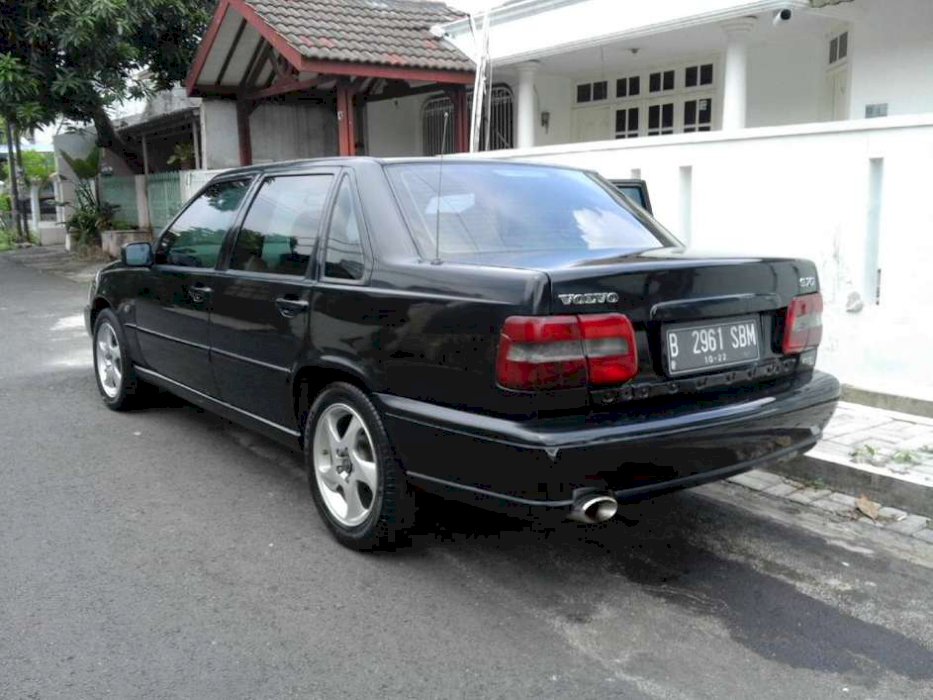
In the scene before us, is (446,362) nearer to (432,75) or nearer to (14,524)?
(14,524)

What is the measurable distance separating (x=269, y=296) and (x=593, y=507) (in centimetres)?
199

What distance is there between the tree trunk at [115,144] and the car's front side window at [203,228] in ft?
51.0

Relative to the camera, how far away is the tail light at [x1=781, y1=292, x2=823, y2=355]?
12.2 feet

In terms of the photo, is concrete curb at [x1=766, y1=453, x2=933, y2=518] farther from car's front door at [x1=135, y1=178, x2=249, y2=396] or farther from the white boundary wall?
car's front door at [x1=135, y1=178, x2=249, y2=396]

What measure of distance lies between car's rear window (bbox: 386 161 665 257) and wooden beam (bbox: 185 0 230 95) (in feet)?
36.9

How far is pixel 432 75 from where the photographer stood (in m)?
13.8

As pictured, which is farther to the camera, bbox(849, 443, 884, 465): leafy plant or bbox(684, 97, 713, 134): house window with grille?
bbox(684, 97, 713, 134): house window with grille

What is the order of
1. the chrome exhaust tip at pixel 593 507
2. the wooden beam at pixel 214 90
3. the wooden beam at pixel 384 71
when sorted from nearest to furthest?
the chrome exhaust tip at pixel 593 507 < the wooden beam at pixel 384 71 < the wooden beam at pixel 214 90

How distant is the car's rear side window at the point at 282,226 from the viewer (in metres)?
4.17

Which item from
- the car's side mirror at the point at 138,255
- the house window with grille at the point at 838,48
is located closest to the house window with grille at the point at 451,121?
the house window with grille at the point at 838,48

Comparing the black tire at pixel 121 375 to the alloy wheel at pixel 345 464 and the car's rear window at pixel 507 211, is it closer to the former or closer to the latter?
the alloy wheel at pixel 345 464

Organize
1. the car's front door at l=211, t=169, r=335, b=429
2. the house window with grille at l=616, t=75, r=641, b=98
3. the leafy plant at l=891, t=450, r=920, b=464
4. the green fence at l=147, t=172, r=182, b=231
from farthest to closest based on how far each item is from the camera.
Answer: the green fence at l=147, t=172, r=182, b=231 < the house window with grille at l=616, t=75, r=641, b=98 < the leafy plant at l=891, t=450, r=920, b=464 < the car's front door at l=211, t=169, r=335, b=429

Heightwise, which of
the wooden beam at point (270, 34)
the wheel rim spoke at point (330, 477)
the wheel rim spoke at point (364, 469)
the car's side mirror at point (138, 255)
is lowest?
the wheel rim spoke at point (330, 477)

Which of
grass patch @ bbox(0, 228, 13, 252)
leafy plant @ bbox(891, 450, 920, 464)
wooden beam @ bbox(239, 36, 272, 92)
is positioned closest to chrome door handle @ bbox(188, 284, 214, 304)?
leafy plant @ bbox(891, 450, 920, 464)
